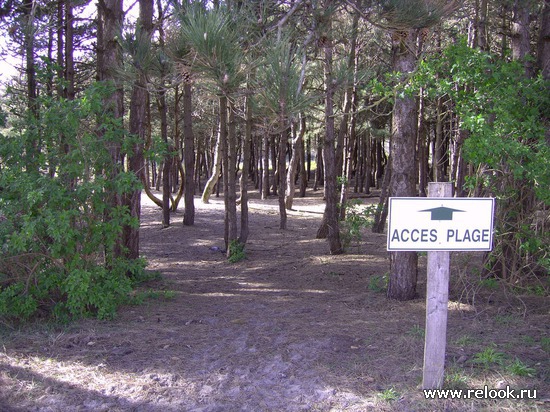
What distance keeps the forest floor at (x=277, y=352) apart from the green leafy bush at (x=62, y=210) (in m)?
0.39

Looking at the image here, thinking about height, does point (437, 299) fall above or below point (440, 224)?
below

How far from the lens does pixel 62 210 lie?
239 inches

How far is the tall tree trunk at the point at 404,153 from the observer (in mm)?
7465

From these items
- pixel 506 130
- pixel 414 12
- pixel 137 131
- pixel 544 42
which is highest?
pixel 544 42

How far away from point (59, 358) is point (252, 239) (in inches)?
406

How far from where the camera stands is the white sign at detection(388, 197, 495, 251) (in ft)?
13.1

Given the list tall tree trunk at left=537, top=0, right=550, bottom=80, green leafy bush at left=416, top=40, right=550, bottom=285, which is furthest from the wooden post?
tall tree trunk at left=537, top=0, right=550, bottom=80

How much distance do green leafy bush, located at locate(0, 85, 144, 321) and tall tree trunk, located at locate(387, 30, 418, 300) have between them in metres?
3.46

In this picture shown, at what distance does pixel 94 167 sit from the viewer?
655cm

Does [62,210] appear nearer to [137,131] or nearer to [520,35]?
[137,131]

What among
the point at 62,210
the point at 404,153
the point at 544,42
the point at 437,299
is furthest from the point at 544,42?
the point at 62,210

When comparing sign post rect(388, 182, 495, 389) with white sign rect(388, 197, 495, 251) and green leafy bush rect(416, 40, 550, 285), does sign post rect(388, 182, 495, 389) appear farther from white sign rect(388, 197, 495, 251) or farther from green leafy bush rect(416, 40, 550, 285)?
green leafy bush rect(416, 40, 550, 285)

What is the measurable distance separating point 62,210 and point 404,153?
14.3 ft

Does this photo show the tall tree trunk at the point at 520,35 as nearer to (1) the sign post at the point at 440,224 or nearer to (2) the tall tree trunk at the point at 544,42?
(2) the tall tree trunk at the point at 544,42
